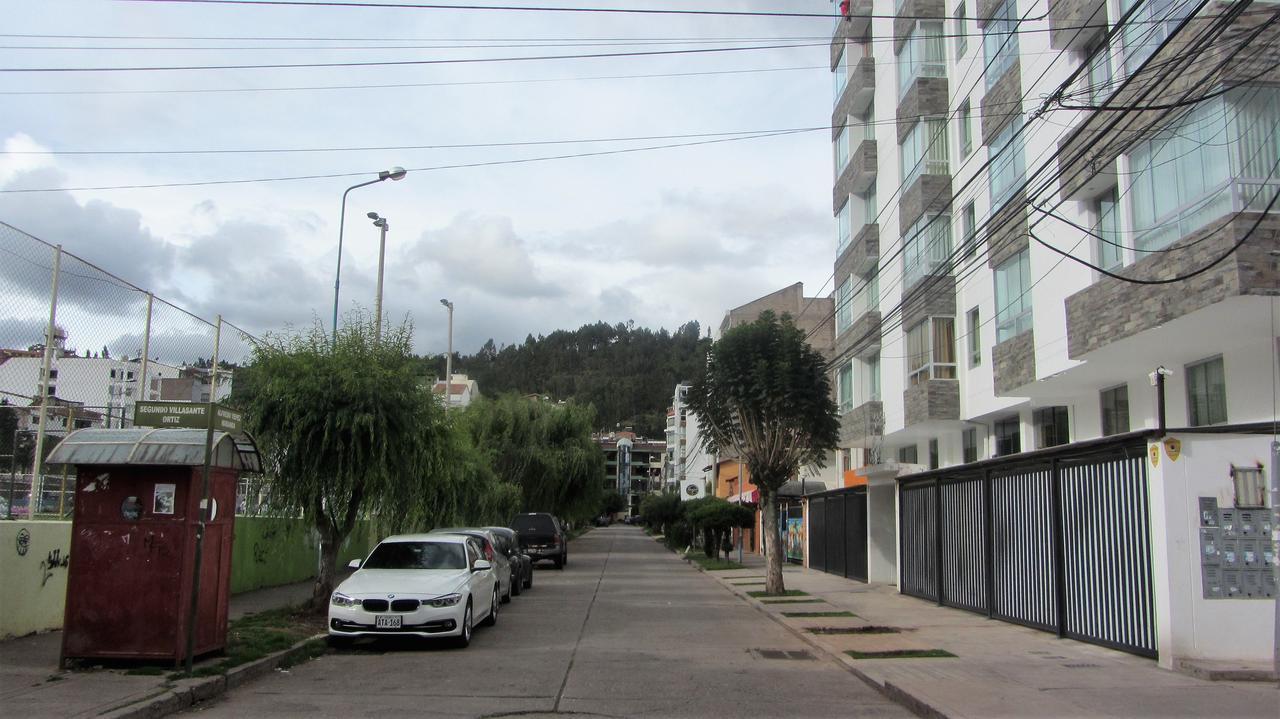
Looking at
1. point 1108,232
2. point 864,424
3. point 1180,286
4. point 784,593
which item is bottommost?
point 784,593

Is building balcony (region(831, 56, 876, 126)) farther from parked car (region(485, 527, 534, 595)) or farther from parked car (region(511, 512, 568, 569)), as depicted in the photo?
parked car (region(485, 527, 534, 595))

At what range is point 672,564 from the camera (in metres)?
38.3

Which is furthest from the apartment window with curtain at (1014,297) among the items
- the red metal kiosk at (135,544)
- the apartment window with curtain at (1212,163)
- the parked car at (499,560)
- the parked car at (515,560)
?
the red metal kiosk at (135,544)

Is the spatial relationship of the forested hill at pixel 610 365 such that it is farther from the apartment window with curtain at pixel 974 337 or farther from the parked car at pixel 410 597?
the parked car at pixel 410 597

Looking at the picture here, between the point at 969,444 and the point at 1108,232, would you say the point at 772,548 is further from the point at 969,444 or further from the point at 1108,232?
the point at 1108,232

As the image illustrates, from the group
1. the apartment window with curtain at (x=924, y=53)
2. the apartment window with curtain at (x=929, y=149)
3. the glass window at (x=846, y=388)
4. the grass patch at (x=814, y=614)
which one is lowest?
the grass patch at (x=814, y=614)

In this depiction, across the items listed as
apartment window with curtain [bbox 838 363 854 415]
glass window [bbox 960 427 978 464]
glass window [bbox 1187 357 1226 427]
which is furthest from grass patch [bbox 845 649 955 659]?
apartment window with curtain [bbox 838 363 854 415]

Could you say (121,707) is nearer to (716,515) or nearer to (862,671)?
(862,671)

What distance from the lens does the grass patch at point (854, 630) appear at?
14.9m

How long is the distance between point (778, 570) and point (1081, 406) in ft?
24.4

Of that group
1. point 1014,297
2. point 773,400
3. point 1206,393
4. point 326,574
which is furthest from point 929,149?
point 326,574

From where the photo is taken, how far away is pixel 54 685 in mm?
8961

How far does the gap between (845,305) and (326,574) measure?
74.6ft

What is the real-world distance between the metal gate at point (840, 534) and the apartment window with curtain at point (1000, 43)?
11.4m
